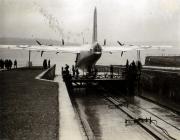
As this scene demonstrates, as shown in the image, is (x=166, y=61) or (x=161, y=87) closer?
(x=161, y=87)

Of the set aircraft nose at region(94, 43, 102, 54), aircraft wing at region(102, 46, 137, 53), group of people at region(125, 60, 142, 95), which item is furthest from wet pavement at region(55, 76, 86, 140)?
aircraft wing at region(102, 46, 137, 53)

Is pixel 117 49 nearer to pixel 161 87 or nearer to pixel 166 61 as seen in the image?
pixel 161 87

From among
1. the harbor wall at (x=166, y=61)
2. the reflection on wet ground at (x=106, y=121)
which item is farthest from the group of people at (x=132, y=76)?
the harbor wall at (x=166, y=61)

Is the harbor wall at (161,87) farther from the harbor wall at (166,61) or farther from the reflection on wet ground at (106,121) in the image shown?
the reflection on wet ground at (106,121)

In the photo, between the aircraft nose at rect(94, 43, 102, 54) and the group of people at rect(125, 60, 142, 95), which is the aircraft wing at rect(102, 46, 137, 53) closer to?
the group of people at rect(125, 60, 142, 95)

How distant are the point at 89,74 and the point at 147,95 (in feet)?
23.3

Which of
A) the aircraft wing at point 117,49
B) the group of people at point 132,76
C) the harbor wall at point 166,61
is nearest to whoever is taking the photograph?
the group of people at point 132,76

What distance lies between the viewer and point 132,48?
146 feet

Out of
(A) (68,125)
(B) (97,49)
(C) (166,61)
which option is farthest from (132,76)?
(A) (68,125)

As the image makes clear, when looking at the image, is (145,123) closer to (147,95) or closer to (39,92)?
(39,92)

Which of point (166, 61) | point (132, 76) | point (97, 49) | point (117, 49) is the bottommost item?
point (132, 76)

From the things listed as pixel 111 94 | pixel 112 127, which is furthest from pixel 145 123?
pixel 111 94

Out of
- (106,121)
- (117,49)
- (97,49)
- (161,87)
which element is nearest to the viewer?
(106,121)

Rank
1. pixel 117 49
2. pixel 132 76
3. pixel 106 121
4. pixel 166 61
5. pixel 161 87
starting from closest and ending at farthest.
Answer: pixel 106 121 → pixel 161 87 → pixel 132 76 → pixel 117 49 → pixel 166 61
